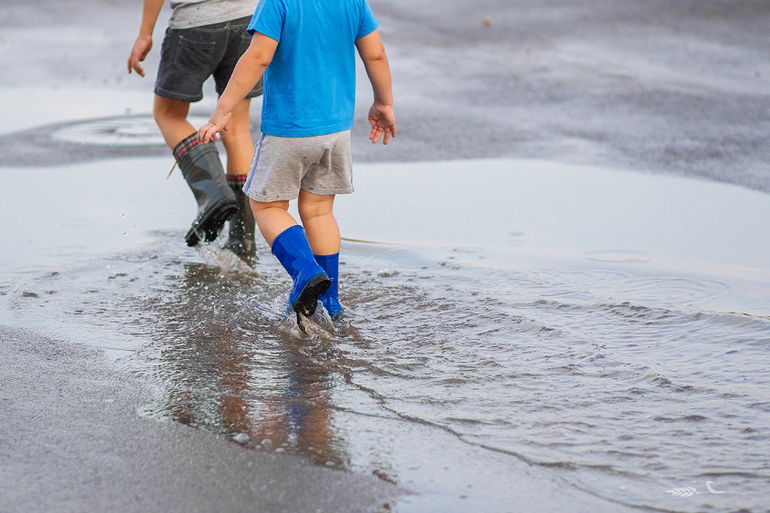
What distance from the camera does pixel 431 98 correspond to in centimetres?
841

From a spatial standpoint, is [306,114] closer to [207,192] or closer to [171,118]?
[207,192]

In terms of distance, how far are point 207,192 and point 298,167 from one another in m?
0.91

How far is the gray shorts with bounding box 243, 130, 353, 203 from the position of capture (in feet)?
12.0

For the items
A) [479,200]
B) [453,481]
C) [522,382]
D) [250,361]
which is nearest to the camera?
[453,481]

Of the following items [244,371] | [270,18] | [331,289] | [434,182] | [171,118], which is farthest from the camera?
[434,182]

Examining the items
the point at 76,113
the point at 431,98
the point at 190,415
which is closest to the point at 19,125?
the point at 76,113

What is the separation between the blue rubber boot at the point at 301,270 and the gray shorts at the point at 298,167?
0.20 meters

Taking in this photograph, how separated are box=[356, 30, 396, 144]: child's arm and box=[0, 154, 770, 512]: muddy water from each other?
2.72ft

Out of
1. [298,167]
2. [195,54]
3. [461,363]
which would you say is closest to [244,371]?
[461,363]

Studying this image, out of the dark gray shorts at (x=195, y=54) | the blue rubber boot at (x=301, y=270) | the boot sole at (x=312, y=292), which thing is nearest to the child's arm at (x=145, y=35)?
the dark gray shorts at (x=195, y=54)

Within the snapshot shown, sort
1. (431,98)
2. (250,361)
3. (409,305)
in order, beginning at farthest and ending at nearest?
1. (431,98)
2. (409,305)
3. (250,361)

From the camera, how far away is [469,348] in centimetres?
346

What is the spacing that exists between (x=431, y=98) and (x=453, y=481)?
6.31m

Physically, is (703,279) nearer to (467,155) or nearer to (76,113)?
(467,155)
